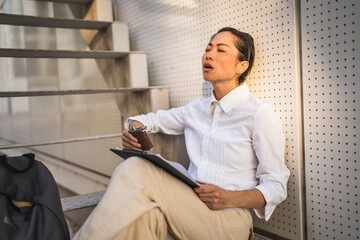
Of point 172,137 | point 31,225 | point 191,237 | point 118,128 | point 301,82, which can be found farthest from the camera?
point 118,128

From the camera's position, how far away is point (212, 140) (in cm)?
183

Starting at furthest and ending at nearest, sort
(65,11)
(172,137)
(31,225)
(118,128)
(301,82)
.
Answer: (65,11)
(118,128)
(172,137)
(301,82)
(31,225)

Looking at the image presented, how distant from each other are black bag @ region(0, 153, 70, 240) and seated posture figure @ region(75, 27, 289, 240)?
0.18 m

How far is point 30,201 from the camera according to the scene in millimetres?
1405

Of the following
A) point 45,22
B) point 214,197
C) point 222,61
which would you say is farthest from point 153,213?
point 45,22

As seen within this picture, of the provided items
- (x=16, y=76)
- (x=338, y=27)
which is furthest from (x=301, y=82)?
(x=16, y=76)

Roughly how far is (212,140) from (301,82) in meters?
0.57

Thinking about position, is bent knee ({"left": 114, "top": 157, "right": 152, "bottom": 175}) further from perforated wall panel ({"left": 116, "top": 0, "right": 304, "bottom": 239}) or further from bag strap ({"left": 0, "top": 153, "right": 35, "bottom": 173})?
perforated wall panel ({"left": 116, "top": 0, "right": 304, "bottom": 239})

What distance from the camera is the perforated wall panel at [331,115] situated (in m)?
1.50

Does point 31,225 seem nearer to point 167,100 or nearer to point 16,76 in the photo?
point 167,100

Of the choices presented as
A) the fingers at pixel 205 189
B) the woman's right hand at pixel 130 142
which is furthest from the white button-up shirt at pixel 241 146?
the woman's right hand at pixel 130 142

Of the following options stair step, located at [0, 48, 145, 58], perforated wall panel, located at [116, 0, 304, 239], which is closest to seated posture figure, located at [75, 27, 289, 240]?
perforated wall panel, located at [116, 0, 304, 239]

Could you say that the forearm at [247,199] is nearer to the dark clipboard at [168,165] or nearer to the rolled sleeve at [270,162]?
the rolled sleeve at [270,162]

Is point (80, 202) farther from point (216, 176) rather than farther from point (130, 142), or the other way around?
point (216, 176)
